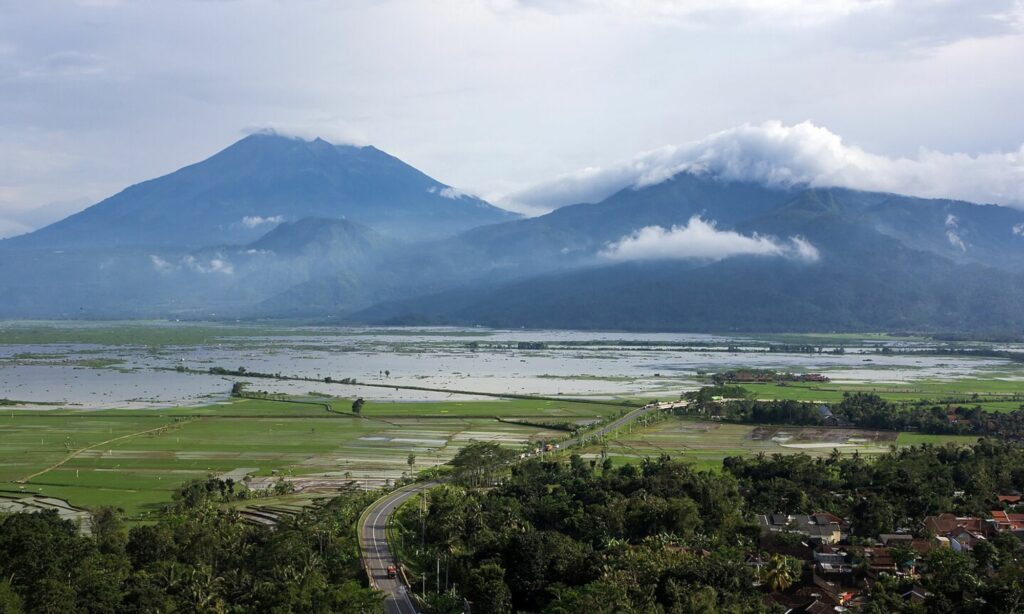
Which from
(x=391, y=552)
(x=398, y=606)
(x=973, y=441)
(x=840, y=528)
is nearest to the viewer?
(x=398, y=606)

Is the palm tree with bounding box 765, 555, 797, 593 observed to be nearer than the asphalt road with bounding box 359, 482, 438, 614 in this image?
No

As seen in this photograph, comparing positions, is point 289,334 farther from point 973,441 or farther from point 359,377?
point 973,441

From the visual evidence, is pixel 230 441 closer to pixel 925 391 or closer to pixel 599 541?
pixel 599 541

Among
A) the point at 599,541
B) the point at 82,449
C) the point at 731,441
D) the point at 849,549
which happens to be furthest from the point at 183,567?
the point at 731,441

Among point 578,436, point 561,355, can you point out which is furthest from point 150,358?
point 578,436

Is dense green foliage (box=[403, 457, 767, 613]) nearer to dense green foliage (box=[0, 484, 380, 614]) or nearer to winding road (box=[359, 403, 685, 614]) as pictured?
winding road (box=[359, 403, 685, 614])

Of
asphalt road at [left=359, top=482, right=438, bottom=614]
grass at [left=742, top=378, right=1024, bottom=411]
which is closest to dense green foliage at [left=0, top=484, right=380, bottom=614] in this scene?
asphalt road at [left=359, top=482, right=438, bottom=614]

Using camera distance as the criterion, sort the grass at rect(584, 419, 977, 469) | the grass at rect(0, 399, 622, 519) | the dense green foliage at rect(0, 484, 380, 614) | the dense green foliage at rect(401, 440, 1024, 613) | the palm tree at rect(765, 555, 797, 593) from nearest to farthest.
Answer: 1. the dense green foliage at rect(0, 484, 380, 614)
2. the dense green foliage at rect(401, 440, 1024, 613)
3. the palm tree at rect(765, 555, 797, 593)
4. the grass at rect(0, 399, 622, 519)
5. the grass at rect(584, 419, 977, 469)

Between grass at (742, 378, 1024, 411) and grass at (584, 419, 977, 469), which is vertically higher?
grass at (742, 378, 1024, 411)
